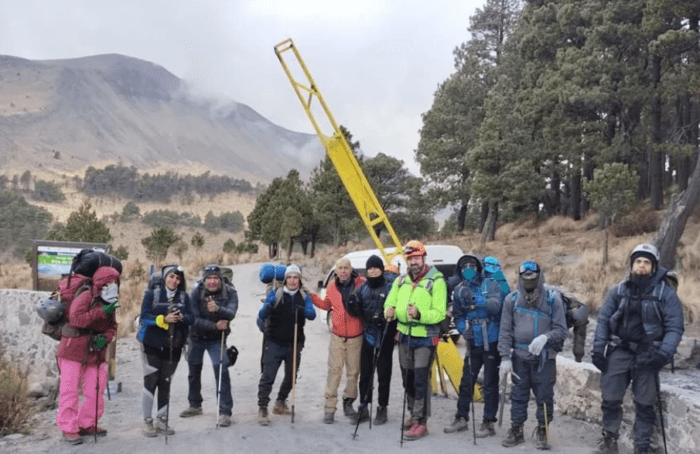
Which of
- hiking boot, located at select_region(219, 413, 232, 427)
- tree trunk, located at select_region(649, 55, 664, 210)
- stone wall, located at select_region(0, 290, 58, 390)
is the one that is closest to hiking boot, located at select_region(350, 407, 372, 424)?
hiking boot, located at select_region(219, 413, 232, 427)

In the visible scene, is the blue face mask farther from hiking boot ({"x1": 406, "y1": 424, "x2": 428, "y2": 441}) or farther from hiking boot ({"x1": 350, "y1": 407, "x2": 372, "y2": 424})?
hiking boot ({"x1": 350, "y1": 407, "x2": 372, "y2": 424})

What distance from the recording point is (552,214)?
3111cm

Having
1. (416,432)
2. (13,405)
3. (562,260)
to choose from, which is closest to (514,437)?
(416,432)

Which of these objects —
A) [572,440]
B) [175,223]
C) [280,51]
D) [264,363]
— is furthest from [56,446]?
[175,223]

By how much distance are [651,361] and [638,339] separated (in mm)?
217

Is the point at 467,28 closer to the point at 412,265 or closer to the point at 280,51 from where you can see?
the point at 280,51

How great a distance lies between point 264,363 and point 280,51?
1136cm

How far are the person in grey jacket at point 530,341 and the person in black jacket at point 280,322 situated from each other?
7.30ft

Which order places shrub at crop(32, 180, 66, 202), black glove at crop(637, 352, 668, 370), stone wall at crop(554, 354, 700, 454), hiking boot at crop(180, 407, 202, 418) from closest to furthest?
black glove at crop(637, 352, 668, 370) < stone wall at crop(554, 354, 700, 454) < hiking boot at crop(180, 407, 202, 418) < shrub at crop(32, 180, 66, 202)

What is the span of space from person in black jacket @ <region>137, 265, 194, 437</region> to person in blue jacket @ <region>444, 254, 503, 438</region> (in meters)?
2.99

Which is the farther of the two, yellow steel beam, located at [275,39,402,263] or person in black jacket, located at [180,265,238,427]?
yellow steel beam, located at [275,39,402,263]

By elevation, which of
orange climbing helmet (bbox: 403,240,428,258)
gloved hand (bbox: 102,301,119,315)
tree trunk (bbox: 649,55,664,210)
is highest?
tree trunk (bbox: 649,55,664,210)

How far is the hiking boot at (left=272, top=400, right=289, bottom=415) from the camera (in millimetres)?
6938

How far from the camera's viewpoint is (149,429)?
19.9ft
